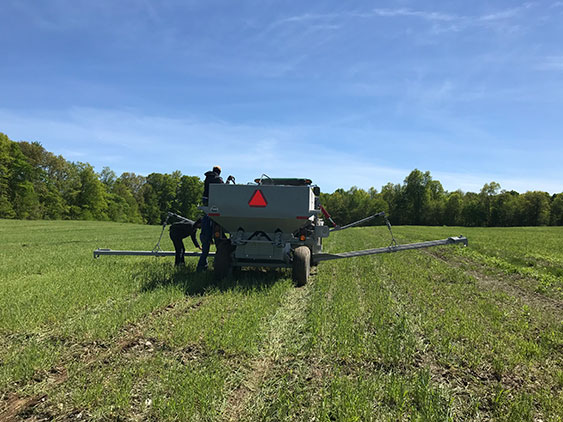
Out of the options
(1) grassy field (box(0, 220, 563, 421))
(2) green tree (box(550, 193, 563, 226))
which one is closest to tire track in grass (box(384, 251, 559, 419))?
(1) grassy field (box(0, 220, 563, 421))

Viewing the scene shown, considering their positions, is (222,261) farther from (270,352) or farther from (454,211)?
(454,211)

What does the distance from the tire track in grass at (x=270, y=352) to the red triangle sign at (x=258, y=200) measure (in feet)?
6.62

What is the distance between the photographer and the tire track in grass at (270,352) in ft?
9.68

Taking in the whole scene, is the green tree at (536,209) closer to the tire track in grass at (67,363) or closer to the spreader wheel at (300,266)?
the spreader wheel at (300,266)

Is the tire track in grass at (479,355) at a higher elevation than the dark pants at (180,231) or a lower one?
lower

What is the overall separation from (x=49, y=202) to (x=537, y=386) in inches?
2686

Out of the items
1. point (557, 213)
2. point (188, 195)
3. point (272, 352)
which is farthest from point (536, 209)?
point (272, 352)

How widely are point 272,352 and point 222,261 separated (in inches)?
154

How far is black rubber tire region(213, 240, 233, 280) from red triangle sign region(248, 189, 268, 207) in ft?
4.31

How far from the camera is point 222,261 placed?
7688mm

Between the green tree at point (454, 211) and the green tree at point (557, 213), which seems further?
the green tree at point (454, 211)

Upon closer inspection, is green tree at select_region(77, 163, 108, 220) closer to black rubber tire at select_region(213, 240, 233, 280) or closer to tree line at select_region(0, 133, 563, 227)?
tree line at select_region(0, 133, 563, 227)

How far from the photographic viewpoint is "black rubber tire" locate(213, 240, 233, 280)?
767 centimetres

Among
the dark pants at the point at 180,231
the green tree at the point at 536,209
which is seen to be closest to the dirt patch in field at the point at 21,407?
the dark pants at the point at 180,231
